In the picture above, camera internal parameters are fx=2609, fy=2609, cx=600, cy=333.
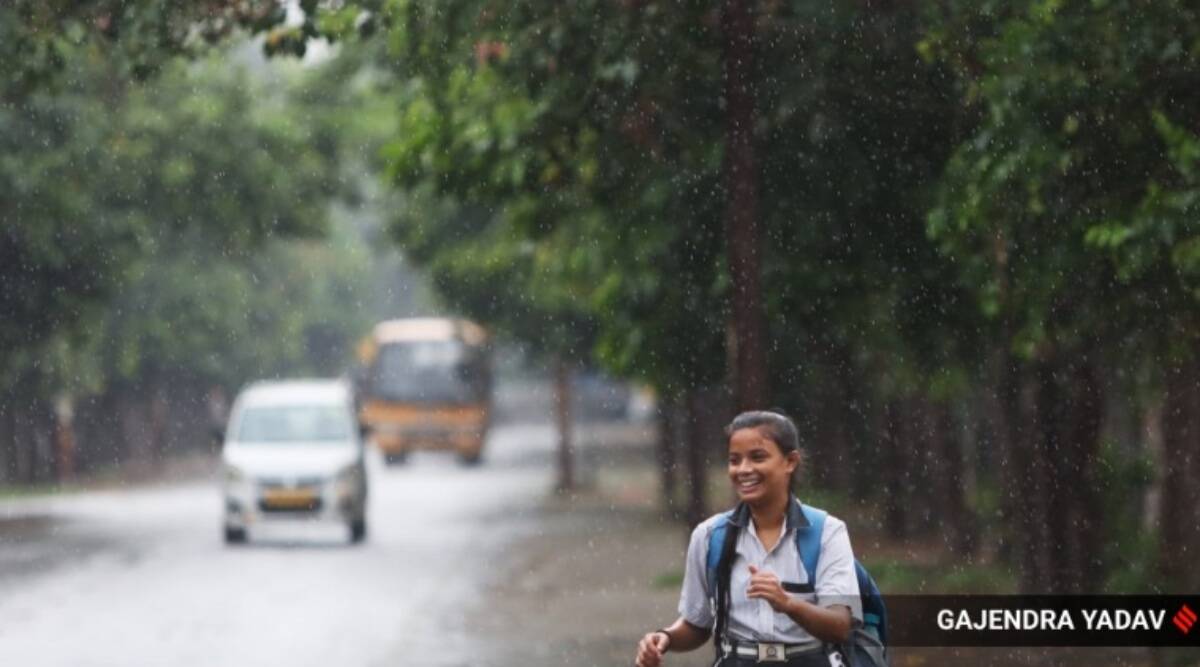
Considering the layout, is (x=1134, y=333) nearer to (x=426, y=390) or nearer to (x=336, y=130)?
(x=336, y=130)

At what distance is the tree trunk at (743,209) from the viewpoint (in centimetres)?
1392

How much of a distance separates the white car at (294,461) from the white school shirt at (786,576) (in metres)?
20.7

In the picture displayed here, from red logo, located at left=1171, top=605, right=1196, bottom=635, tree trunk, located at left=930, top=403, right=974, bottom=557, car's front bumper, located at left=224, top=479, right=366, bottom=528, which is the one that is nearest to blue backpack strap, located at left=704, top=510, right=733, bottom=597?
red logo, located at left=1171, top=605, right=1196, bottom=635

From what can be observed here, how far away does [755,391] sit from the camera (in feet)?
46.2

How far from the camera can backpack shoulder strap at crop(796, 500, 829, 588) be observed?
21.0 feet

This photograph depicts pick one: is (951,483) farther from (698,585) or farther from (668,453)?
(698,585)

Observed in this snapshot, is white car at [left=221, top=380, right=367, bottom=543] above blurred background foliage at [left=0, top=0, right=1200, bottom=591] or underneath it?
underneath

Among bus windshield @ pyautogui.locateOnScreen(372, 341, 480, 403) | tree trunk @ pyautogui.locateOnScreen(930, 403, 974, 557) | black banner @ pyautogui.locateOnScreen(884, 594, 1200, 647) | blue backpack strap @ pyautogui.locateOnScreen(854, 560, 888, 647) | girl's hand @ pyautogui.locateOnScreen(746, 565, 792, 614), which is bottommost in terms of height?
black banner @ pyautogui.locateOnScreen(884, 594, 1200, 647)

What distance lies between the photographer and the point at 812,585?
638 centimetres

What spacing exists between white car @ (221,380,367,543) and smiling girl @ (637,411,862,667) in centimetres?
2064

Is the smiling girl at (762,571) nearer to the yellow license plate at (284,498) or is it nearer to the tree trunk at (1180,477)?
the tree trunk at (1180,477)

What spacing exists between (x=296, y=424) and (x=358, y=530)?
133cm

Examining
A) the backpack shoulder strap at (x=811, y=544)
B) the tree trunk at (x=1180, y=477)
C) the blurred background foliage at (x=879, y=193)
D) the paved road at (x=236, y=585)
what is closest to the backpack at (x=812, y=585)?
the backpack shoulder strap at (x=811, y=544)

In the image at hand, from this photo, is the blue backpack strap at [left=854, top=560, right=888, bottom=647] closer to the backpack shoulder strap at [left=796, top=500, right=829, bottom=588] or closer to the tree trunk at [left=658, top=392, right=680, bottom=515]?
the backpack shoulder strap at [left=796, top=500, right=829, bottom=588]
